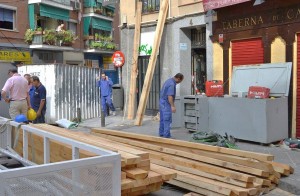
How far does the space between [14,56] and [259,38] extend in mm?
21619

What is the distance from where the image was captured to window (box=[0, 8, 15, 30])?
89.7 feet

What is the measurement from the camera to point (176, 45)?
13016 millimetres

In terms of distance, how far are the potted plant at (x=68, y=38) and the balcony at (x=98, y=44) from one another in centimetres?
289

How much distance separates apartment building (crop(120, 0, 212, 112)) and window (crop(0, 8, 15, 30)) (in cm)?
1593

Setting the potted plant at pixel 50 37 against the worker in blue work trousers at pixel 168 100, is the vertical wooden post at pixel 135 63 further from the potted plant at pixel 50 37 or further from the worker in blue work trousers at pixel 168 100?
the potted plant at pixel 50 37

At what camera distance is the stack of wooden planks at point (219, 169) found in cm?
539

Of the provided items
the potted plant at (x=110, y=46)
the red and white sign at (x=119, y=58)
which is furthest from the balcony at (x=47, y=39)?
the red and white sign at (x=119, y=58)

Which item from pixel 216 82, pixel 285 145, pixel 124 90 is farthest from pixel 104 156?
pixel 124 90

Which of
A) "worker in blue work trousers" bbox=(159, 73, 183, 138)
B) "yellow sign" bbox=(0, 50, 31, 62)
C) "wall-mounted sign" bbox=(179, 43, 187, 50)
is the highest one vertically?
"yellow sign" bbox=(0, 50, 31, 62)

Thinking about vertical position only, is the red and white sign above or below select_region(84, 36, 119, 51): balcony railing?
below

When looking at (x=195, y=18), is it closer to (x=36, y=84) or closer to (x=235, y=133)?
(x=235, y=133)

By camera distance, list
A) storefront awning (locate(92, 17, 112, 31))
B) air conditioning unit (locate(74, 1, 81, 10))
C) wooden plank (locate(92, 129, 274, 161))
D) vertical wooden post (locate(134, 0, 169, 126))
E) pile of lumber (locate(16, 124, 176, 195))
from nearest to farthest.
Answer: pile of lumber (locate(16, 124, 176, 195))
wooden plank (locate(92, 129, 274, 161))
vertical wooden post (locate(134, 0, 169, 126))
air conditioning unit (locate(74, 1, 81, 10))
storefront awning (locate(92, 17, 112, 31))

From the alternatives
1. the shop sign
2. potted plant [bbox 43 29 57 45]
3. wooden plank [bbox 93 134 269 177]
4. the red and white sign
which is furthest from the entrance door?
potted plant [bbox 43 29 57 45]

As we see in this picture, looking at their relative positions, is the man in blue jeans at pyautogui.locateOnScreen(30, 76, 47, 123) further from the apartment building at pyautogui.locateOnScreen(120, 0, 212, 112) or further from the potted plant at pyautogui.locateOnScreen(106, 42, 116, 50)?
the potted plant at pyautogui.locateOnScreen(106, 42, 116, 50)
